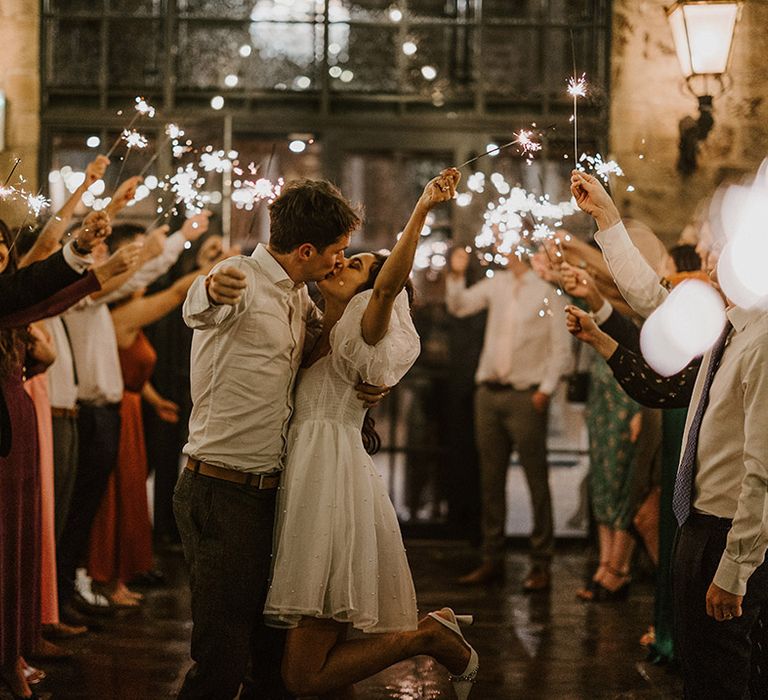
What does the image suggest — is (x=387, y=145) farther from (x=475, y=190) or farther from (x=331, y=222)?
(x=331, y=222)

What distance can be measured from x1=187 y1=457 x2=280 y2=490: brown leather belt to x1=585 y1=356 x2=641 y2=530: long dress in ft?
9.69

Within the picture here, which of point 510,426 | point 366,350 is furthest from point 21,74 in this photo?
point 366,350

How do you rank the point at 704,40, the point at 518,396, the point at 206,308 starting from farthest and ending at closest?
the point at 518,396 < the point at 704,40 < the point at 206,308

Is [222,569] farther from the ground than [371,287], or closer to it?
closer to it

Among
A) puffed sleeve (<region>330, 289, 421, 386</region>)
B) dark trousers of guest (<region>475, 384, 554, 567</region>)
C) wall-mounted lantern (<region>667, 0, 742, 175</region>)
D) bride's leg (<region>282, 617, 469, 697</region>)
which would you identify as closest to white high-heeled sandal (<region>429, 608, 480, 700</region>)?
bride's leg (<region>282, 617, 469, 697</region>)

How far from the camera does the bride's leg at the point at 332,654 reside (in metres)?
3.19

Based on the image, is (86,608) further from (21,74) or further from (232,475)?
(21,74)

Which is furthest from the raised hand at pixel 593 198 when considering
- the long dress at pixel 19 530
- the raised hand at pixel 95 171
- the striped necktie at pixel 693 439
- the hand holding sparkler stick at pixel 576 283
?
the long dress at pixel 19 530

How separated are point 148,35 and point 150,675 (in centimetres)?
400

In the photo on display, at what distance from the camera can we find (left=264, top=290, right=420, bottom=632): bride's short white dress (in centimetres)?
316

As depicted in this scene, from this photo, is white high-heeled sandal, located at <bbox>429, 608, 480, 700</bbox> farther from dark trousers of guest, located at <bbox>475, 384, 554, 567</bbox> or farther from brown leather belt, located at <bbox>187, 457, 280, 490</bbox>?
dark trousers of guest, located at <bbox>475, 384, 554, 567</bbox>

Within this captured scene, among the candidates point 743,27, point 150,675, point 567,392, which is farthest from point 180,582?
point 743,27

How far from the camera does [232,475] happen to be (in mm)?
3162

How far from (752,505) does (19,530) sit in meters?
2.46
